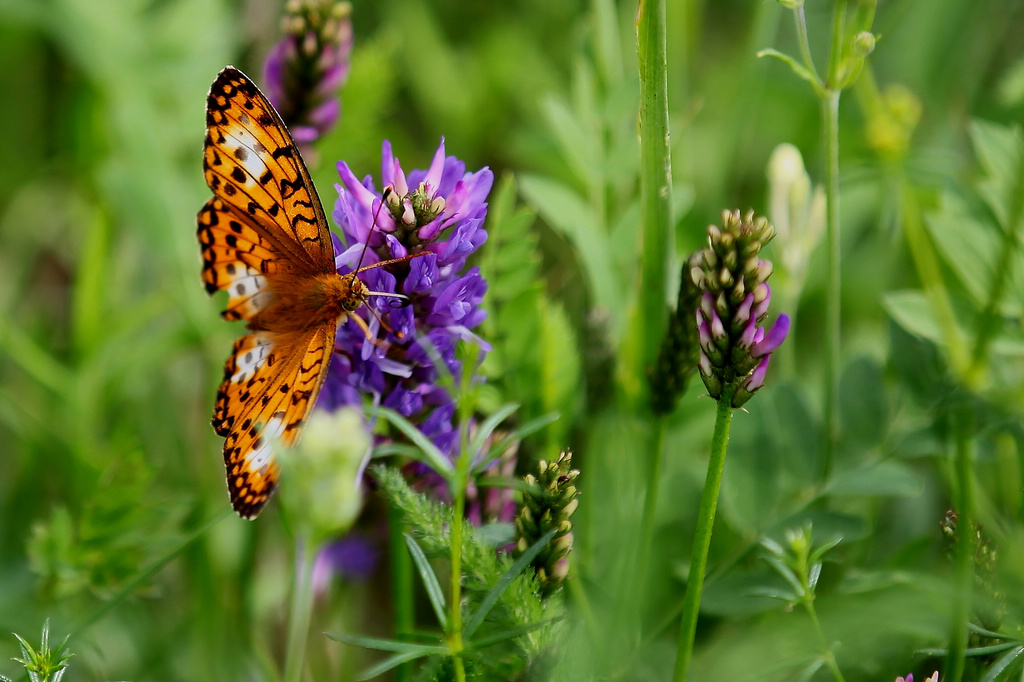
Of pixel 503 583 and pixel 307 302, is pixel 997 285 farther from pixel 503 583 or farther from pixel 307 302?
pixel 307 302

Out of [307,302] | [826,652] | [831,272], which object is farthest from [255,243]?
[826,652]

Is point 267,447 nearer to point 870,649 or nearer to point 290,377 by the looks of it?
point 290,377

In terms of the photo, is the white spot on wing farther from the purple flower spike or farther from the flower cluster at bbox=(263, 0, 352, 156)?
the purple flower spike

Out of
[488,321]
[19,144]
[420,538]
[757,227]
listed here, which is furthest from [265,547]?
[19,144]

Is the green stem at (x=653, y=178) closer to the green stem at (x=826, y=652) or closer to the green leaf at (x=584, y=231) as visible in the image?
the green leaf at (x=584, y=231)

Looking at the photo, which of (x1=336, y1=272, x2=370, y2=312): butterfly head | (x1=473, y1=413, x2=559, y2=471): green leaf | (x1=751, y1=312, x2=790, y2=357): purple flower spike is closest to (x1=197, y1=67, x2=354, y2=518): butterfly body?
(x1=336, y1=272, x2=370, y2=312): butterfly head

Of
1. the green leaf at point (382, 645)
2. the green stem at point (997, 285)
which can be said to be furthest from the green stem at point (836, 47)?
the green leaf at point (382, 645)
